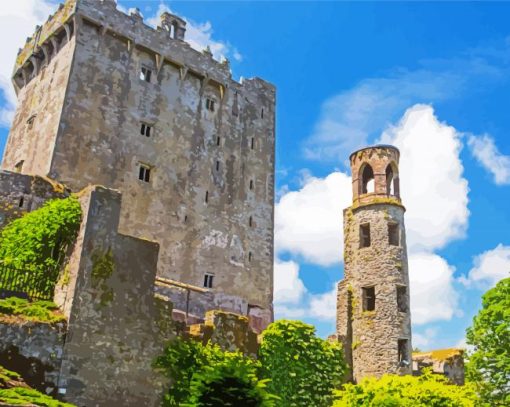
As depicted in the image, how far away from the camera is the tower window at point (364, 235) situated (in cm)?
3238

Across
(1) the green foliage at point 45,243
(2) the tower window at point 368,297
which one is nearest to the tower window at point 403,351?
(2) the tower window at point 368,297

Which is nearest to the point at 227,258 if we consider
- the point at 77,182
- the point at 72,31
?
the point at 77,182

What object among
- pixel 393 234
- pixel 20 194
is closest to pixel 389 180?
pixel 393 234

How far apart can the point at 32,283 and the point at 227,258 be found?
17634 millimetres

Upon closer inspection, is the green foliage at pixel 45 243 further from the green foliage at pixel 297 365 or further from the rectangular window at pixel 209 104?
the rectangular window at pixel 209 104

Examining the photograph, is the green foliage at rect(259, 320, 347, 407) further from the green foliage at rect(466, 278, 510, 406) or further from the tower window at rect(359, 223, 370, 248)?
the green foliage at rect(466, 278, 510, 406)

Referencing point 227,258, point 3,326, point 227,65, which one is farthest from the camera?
point 227,65

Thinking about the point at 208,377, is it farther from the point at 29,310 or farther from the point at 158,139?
the point at 158,139

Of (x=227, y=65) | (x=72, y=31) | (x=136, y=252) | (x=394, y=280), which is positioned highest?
(x=227, y=65)

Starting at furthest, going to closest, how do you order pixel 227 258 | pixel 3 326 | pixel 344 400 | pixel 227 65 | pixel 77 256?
pixel 227 65 < pixel 227 258 < pixel 344 400 < pixel 77 256 < pixel 3 326

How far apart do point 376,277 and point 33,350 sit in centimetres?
1825

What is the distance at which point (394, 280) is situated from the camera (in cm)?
3072

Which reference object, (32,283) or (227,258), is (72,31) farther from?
(32,283)

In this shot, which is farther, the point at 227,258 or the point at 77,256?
the point at 227,258
